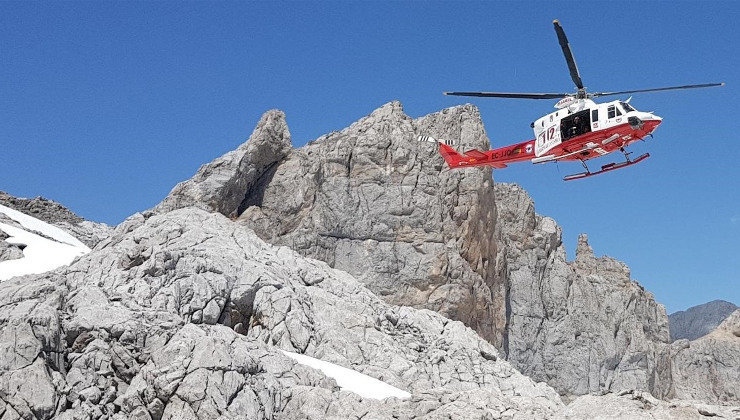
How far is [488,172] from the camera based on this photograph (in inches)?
2499

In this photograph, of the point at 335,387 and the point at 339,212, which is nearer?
the point at 335,387

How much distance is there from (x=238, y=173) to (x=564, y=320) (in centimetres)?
3494

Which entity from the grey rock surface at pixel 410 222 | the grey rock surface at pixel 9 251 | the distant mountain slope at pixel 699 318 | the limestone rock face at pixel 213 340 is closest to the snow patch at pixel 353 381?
the limestone rock face at pixel 213 340

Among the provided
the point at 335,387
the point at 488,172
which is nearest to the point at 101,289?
the point at 335,387

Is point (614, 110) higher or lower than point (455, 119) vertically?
lower

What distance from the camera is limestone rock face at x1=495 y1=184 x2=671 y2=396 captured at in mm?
79312

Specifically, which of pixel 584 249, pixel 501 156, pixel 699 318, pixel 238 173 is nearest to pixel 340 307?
pixel 501 156

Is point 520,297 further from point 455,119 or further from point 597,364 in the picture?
point 455,119

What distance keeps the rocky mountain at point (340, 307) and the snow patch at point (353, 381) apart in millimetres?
673

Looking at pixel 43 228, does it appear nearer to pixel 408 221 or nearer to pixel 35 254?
pixel 35 254

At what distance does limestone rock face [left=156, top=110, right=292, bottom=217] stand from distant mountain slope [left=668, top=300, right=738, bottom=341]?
115891 mm

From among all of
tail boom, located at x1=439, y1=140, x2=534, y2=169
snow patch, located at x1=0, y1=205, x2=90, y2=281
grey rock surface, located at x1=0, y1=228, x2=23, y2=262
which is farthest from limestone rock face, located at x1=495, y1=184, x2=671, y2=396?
grey rock surface, located at x1=0, y1=228, x2=23, y2=262

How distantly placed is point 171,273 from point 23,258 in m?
13.7

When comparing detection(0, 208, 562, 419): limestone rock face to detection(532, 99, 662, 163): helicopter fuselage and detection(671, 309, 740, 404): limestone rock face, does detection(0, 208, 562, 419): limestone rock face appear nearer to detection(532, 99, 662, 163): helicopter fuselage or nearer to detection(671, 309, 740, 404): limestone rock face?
detection(532, 99, 662, 163): helicopter fuselage
